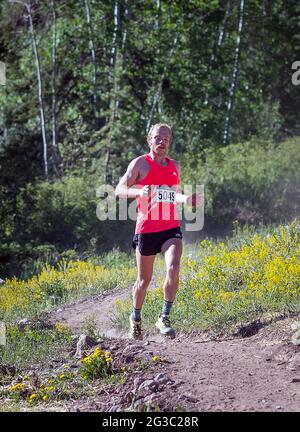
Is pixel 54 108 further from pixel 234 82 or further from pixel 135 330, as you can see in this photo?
pixel 135 330

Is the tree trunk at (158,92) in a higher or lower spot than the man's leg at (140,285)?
higher

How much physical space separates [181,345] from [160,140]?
1.84 m

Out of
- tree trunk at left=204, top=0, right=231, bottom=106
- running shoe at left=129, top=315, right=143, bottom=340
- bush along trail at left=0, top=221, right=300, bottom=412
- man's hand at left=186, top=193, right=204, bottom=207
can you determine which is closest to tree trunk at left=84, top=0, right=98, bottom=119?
tree trunk at left=204, top=0, right=231, bottom=106

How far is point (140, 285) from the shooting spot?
8141mm

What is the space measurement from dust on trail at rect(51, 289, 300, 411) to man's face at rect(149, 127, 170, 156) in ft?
5.65

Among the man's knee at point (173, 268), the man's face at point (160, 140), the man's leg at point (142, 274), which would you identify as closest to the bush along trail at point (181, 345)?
the man's leg at point (142, 274)

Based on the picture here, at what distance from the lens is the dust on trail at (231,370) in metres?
5.91

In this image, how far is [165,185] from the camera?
7.84 m

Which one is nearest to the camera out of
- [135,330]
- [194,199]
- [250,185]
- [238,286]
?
[194,199]

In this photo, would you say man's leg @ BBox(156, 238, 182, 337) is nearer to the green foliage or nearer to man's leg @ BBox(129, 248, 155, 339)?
man's leg @ BBox(129, 248, 155, 339)

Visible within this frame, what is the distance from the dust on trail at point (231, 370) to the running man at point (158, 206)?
0.60 metres

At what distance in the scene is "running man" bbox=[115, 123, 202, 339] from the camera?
7.78 meters

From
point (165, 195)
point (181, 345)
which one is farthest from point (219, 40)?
point (181, 345)

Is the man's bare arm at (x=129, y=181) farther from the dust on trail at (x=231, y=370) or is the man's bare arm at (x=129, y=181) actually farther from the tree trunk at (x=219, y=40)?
the tree trunk at (x=219, y=40)
